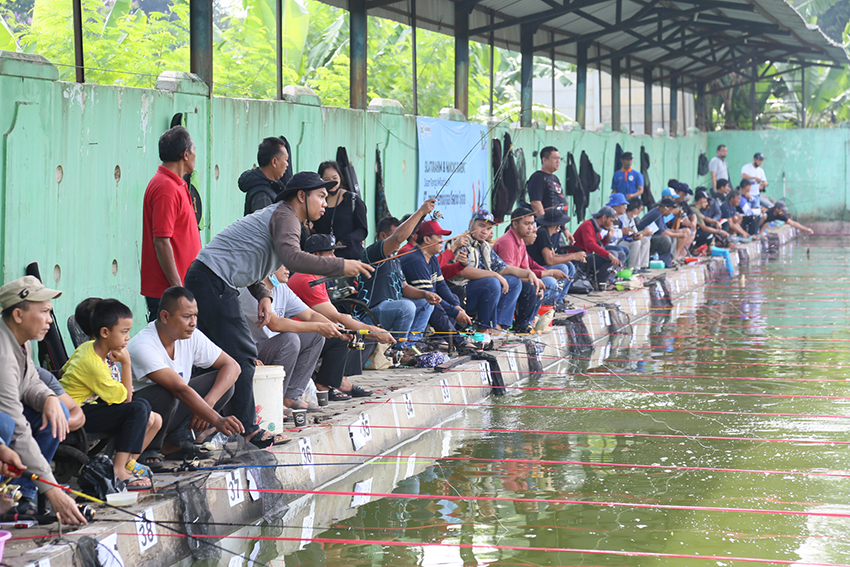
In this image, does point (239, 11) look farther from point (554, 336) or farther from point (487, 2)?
point (554, 336)

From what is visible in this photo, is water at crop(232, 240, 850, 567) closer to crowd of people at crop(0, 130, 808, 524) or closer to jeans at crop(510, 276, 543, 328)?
jeans at crop(510, 276, 543, 328)

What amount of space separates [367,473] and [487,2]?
9898 mm

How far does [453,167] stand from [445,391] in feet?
18.7

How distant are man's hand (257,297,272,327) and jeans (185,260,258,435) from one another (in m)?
0.32

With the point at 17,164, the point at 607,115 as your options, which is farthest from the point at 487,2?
the point at 607,115

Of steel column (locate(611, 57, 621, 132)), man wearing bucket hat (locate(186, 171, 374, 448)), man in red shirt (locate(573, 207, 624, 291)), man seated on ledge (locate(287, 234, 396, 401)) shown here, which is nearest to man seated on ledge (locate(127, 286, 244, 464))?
man wearing bucket hat (locate(186, 171, 374, 448))

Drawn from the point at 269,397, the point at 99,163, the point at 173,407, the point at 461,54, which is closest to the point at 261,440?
the point at 269,397

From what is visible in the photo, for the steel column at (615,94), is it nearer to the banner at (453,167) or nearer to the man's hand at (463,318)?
the banner at (453,167)

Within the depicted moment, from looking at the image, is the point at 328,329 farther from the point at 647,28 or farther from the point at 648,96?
the point at 648,96

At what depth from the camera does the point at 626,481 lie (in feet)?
18.4

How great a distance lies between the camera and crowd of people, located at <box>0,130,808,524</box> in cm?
425

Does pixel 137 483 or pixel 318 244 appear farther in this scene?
pixel 318 244

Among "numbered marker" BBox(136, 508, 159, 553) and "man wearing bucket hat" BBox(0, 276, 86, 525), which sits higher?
"man wearing bucket hat" BBox(0, 276, 86, 525)

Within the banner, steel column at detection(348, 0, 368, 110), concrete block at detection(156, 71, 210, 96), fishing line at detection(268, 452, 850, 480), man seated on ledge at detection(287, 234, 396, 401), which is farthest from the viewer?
the banner
